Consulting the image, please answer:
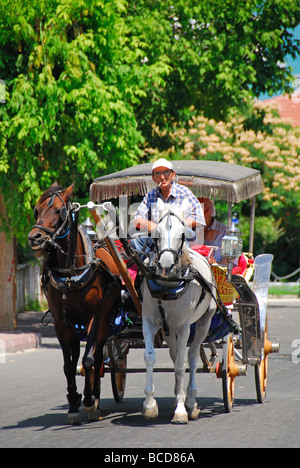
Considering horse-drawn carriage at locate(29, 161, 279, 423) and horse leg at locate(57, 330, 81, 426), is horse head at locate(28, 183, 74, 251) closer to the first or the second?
horse-drawn carriage at locate(29, 161, 279, 423)

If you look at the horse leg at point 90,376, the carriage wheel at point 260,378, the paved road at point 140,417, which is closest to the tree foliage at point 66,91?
the paved road at point 140,417

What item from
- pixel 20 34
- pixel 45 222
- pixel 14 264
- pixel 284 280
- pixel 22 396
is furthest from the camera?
pixel 284 280

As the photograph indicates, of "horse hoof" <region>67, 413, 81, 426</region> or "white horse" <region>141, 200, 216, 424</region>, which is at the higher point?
"white horse" <region>141, 200, 216, 424</region>

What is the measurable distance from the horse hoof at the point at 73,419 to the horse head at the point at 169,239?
1638 millimetres

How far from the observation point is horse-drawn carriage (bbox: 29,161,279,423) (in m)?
7.41

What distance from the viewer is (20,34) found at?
15.0 meters

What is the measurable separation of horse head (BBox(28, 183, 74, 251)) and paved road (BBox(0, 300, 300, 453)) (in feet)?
5.56

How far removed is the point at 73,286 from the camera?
7.57 meters

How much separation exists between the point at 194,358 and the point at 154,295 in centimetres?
105

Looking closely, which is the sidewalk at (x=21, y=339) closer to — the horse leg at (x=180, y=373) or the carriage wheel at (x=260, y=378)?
the carriage wheel at (x=260, y=378)

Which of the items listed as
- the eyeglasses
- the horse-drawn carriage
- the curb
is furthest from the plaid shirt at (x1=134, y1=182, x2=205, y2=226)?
the curb
